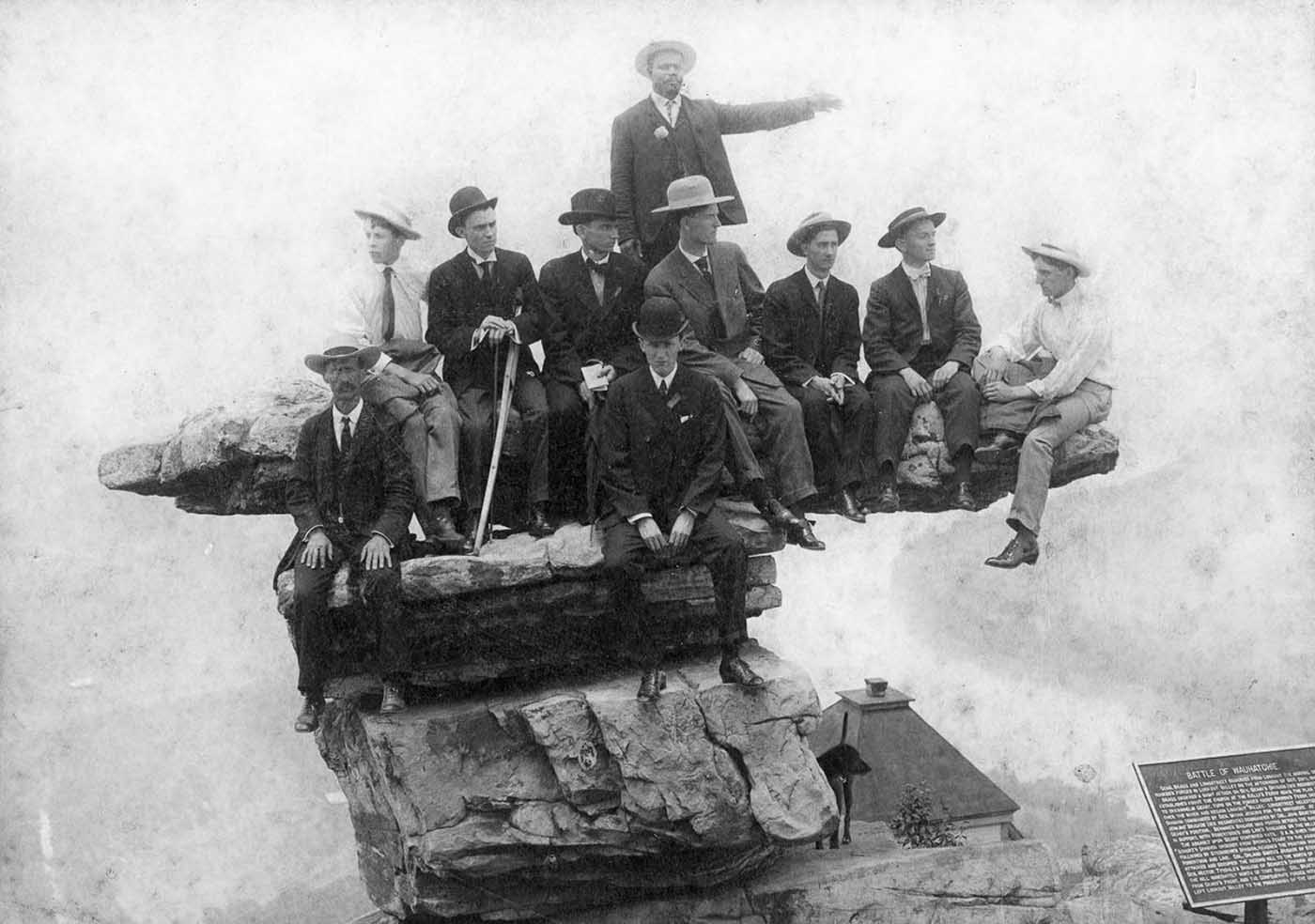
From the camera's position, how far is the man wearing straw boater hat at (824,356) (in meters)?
8.58

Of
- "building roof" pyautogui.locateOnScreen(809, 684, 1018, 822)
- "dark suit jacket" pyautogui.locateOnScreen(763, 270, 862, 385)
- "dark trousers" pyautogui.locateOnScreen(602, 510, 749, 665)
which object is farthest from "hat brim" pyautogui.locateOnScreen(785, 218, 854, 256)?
"building roof" pyautogui.locateOnScreen(809, 684, 1018, 822)

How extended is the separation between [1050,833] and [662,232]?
875cm

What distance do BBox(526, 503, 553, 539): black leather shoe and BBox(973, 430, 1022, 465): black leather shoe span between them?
291 centimetres

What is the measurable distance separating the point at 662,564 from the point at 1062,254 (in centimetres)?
336

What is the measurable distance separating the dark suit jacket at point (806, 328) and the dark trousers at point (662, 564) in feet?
5.22

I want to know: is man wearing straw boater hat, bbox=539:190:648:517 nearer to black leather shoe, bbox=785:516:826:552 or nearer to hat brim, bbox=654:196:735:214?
hat brim, bbox=654:196:735:214

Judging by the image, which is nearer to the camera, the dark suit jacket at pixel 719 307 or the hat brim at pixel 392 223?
the hat brim at pixel 392 223

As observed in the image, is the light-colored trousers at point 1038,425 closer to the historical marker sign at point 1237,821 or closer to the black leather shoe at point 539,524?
the historical marker sign at point 1237,821

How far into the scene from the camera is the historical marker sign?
22.8 ft

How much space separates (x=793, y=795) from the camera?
25.4ft

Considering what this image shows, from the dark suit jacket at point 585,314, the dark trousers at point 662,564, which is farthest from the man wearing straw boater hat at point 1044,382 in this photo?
the dark suit jacket at point 585,314

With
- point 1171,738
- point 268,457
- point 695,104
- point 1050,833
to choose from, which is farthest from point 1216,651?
point 268,457

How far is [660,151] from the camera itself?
28.9ft

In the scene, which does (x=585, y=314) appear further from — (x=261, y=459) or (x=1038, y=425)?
(x=1038, y=425)
